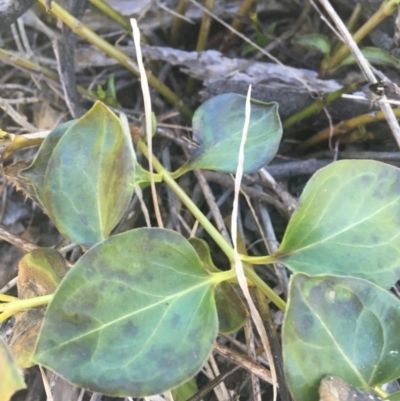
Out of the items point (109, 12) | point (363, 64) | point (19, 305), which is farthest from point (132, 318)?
point (109, 12)

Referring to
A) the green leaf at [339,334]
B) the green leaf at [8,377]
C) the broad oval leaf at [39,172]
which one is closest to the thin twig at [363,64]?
the green leaf at [339,334]

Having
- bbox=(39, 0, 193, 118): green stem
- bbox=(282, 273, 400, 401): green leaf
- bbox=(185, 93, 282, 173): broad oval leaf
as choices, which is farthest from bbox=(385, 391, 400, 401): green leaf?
bbox=(39, 0, 193, 118): green stem

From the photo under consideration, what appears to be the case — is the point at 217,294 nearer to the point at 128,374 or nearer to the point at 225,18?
the point at 128,374

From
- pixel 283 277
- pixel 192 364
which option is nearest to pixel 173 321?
pixel 192 364

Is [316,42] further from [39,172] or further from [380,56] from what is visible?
[39,172]

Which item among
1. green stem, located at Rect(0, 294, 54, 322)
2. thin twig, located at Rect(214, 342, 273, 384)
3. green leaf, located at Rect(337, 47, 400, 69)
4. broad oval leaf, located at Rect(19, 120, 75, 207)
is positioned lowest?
thin twig, located at Rect(214, 342, 273, 384)

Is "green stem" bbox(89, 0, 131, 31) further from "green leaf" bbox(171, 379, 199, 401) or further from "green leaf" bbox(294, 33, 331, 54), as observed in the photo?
"green leaf" bbox(171, 379, 199, 401)
